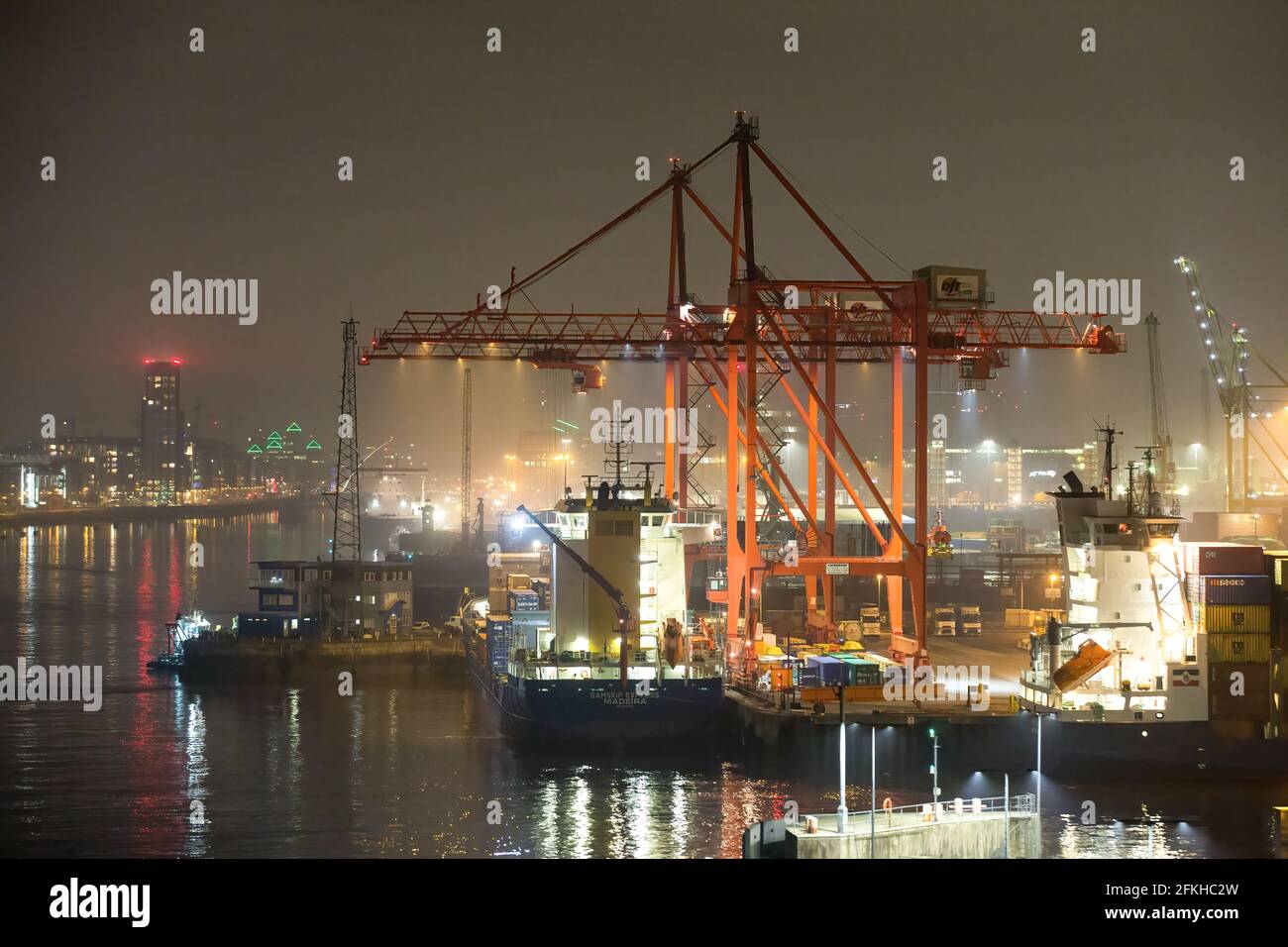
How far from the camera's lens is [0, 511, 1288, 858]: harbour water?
2514 centimetres

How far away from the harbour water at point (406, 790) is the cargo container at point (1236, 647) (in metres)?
2.73

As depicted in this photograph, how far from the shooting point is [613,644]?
114 feet

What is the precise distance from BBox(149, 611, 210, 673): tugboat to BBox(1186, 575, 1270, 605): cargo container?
35413 millimetres

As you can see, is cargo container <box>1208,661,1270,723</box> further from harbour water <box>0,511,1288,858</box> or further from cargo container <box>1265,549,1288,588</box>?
cargo container <box>1265,549,1288,588</box>

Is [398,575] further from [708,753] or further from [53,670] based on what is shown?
[708,753]

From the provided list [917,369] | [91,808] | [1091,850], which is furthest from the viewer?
[917,369]

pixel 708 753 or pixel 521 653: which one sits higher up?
pixel 521 653

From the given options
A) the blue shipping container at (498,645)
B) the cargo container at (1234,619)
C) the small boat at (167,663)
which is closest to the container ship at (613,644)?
the blue shipping container at (498,645)

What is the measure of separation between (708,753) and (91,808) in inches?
551

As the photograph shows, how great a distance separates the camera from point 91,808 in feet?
92.6

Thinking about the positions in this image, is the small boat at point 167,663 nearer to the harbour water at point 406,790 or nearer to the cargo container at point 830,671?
the harbour water at point 406,790
